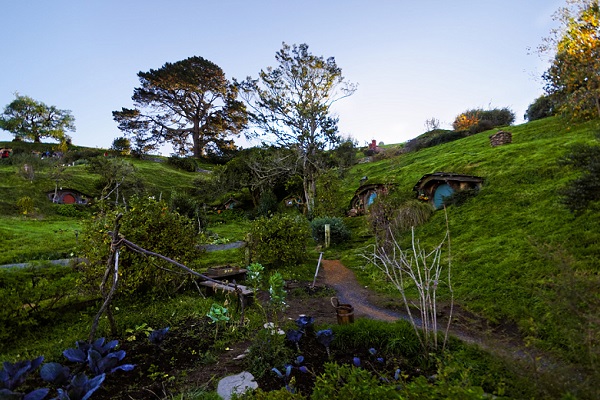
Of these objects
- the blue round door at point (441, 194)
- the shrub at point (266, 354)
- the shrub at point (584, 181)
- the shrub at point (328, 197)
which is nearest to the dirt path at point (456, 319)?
the shrub at point (266, 354)

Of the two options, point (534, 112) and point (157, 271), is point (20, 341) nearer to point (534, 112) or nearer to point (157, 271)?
point (157, 271)

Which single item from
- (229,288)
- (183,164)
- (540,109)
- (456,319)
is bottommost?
(456,319)

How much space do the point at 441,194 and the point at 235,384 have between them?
47.5 ft

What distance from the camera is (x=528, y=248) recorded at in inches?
316

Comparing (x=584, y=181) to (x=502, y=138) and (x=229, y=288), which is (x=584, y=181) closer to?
(x=229, y=288)

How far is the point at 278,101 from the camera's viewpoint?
22422 millimetres

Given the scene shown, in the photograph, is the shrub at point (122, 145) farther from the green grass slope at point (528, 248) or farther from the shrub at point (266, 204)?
the green grass slope at point (528, 248)

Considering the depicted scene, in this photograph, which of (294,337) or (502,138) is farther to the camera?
(502,138)

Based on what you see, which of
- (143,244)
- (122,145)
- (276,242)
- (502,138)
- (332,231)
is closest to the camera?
(143,244)

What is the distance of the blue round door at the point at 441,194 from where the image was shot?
14952 millimetres

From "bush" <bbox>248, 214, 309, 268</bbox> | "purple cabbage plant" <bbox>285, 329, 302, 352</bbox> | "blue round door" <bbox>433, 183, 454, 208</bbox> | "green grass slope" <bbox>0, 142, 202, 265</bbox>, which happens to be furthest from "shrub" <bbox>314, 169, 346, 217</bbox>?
"purple cabbage plant" <bbox>285, 329, 302, 352</bbox>

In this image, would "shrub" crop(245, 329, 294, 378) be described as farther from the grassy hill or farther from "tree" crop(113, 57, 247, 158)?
"tree" crop(113, 57, 247, 158)

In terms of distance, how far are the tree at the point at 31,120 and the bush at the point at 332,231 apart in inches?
1814

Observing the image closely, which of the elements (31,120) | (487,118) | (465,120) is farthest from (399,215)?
(31,120)
